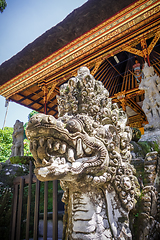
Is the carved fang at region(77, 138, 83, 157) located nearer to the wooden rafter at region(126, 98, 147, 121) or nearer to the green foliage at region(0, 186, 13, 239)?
the green foliage at region(0, 186, 13, 239)

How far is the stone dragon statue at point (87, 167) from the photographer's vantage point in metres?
0.94

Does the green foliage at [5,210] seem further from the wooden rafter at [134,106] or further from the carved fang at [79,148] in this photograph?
the wooden rafter at [134,106]

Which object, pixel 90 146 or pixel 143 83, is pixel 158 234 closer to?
pixel 90 146

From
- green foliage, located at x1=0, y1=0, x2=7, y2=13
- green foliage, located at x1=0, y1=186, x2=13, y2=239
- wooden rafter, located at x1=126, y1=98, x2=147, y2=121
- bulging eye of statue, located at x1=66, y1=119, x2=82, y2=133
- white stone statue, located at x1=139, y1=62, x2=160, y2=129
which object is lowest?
green foliage, located at x1=0, y1=186, x2=13, y2=239

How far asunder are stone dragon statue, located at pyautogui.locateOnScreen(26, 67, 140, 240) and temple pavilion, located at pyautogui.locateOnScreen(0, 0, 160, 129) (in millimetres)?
3626

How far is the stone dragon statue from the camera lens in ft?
3.07

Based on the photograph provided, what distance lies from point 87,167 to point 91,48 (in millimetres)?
4547

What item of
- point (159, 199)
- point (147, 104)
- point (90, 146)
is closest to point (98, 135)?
point (90, 146)

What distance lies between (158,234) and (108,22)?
4347 mm

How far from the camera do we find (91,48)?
4.93 metres

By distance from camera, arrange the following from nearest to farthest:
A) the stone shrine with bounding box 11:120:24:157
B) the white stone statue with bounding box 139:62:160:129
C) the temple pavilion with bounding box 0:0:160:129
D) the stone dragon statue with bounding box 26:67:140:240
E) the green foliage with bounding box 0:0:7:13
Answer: the stone dragon statue with bounding box 26:67:140:240 < the white stone statue with bounding box 139:62:160:129 < the temple pavilion with bounding box 0:0:160:129 < the green foliage with bounding box 0:0:7:13 < the stone shrine with bounding box 11:120:24:157

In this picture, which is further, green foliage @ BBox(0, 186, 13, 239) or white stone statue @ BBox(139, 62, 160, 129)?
white stone statue @ BBox(139, 62, 160, 129)

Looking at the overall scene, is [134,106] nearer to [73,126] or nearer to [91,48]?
[91,48]

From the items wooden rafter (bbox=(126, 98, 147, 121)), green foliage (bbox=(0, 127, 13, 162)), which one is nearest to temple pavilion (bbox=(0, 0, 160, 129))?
wooden rafter (bbox=(126, 98, 147, 121))
